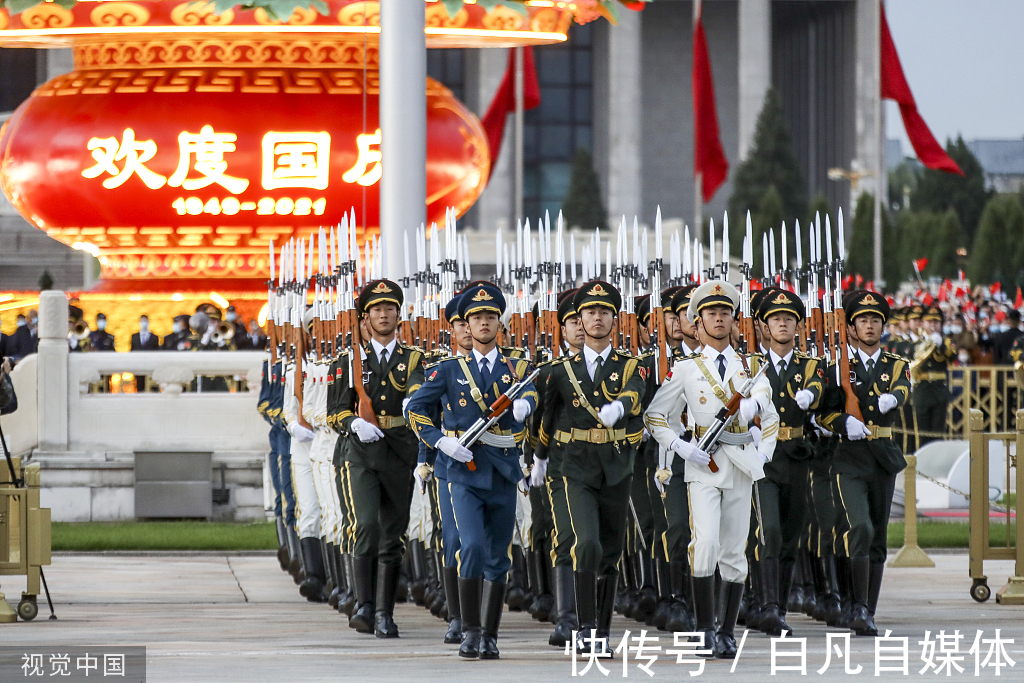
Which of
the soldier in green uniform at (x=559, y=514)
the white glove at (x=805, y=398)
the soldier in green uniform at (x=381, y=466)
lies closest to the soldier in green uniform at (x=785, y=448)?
the white glove at (x=805, y=398)

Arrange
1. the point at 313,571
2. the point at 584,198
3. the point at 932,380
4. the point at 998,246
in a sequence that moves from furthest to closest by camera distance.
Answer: the point at 584,198 → the point at 998,246 → the point at 932,380 → the point at 313,571

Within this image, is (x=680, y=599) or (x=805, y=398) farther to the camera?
(x=680, y=599)

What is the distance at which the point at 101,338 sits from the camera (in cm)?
1842

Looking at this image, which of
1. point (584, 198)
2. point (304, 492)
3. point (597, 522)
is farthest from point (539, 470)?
point (584, 198)

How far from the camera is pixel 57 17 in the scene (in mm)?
17312

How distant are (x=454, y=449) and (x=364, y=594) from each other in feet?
4.80

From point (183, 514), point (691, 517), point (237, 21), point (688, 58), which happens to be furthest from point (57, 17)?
point (688, 58)

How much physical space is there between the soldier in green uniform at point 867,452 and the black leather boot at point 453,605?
2102 mm

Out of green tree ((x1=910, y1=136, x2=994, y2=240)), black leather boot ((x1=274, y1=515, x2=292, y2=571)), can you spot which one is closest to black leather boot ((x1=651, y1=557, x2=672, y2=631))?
black leather boot ((x1=274, y1=515, x2=292, y2=571))

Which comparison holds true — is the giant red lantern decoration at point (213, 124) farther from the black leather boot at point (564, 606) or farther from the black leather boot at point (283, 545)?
the black leather boot at point (564, 606)

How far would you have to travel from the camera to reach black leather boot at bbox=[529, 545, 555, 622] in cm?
1004

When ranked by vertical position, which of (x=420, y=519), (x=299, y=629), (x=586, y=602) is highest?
(x=420, y=519)

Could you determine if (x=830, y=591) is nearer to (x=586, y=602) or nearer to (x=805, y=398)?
(x=805, y=398)

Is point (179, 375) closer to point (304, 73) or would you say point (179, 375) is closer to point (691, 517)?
point (304, 73)
